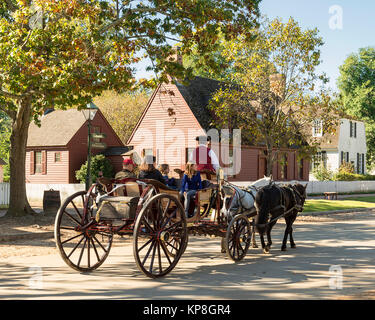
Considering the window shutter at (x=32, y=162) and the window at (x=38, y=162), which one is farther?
the window shutter at (x=32, y=162)

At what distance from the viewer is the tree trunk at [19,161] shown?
61.3 feet

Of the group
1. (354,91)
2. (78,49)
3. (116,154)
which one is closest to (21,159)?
(78,49)

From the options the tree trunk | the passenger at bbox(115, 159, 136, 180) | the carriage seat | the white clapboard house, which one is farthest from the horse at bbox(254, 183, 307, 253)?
the white clapboard house

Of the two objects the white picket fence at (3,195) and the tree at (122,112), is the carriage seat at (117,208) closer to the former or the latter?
the white picket fence at (3,195)

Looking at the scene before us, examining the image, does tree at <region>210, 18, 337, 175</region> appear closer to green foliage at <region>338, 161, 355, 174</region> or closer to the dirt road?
the dirt road

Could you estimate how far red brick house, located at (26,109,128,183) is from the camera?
40.9 m

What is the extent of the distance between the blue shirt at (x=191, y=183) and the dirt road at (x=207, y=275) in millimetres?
1534

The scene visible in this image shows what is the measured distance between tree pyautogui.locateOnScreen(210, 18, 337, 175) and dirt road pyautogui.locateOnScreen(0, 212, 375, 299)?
1278 cm

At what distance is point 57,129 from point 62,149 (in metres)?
2.77

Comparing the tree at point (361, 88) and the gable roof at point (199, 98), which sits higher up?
the tree at point (361, 88)

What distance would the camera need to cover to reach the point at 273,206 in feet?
38.9

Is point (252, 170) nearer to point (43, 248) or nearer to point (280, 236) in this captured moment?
point (280, 236)

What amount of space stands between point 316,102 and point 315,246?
44.2ft

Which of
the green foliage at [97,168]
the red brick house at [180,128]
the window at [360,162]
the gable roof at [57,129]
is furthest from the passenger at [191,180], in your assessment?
the window at [360,162]
